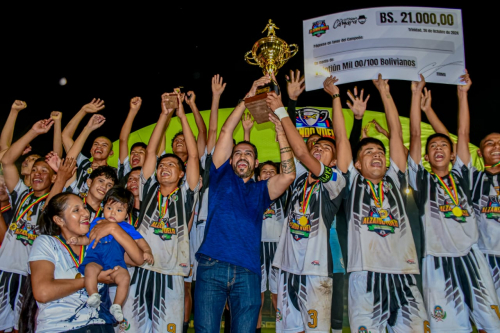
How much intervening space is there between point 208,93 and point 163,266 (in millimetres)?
3643

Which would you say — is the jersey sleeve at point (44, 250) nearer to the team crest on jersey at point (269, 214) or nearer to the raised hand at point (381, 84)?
the team crest on jersey at point (269, 214)

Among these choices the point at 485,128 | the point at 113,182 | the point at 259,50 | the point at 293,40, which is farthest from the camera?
the point at 293,40

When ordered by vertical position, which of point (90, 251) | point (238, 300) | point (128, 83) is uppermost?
point (128, 83)

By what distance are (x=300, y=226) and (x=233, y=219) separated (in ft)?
2.61

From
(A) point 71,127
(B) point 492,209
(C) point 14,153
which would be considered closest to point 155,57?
(A) point 71,127

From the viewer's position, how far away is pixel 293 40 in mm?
6258

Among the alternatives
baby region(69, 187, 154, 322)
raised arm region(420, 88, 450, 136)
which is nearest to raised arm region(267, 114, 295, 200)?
baby region(69, 187, 154, 322)

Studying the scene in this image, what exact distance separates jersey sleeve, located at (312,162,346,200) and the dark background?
321cm

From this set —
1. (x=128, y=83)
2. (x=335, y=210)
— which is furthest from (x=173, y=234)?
(x=128, y=83)

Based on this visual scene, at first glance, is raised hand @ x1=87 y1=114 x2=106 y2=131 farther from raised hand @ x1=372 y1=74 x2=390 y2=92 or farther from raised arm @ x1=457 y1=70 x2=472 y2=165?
raised arm @ x1=457 y1=70 x2=472 y2=165

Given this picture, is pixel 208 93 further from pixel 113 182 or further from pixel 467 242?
pixel 467 242

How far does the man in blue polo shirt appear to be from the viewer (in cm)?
271

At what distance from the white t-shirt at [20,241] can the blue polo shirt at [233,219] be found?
2126 mm

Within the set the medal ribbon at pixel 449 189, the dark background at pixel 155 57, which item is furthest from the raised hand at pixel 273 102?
the dark background at pixel 155 57
